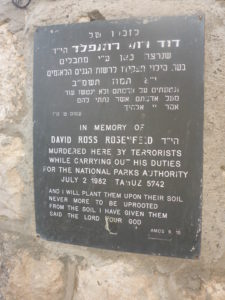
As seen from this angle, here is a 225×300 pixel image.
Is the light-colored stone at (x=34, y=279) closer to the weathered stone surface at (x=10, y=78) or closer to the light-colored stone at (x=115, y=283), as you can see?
the light-colored stone at (x=115, y=283)

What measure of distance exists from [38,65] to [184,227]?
2.52 feet

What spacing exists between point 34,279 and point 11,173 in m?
0.41

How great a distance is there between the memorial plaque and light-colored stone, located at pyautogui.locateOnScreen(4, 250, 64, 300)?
0.11m

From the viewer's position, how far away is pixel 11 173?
1104 mm

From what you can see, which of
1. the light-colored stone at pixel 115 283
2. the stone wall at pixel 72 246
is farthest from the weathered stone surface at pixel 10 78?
the light-colored stone at pixel 115 283

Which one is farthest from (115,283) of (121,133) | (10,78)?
(10,78)

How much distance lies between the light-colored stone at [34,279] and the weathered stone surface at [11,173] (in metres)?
0.18

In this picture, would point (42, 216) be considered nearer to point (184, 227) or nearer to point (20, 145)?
point (20, 145)

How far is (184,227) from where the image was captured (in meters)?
0.93

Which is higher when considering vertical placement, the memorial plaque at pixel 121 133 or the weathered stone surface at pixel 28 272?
the memorial plaque at pixel 121 133

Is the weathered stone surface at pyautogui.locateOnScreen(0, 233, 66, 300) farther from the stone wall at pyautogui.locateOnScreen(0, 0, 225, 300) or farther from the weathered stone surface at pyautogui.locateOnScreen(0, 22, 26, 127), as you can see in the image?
the weathered stone surface at pyautogui.locateOnScreen(0, 22, 26, 127)

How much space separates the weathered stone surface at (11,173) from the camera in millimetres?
1101

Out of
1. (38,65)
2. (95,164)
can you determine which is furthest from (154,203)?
(38,65)

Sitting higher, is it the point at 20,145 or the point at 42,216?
the point at 20,145
